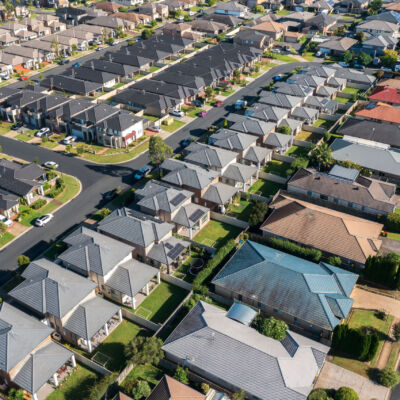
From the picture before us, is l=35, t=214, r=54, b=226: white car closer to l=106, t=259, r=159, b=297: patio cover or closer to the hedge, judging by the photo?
l=106, t=259, r=159, b=297: patio cover

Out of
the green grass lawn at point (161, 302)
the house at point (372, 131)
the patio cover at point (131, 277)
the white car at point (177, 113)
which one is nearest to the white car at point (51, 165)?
the white car at point (177, 113)

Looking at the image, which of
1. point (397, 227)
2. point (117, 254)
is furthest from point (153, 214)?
point (397, 227)

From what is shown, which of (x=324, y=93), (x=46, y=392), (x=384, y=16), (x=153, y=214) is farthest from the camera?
(x=384, y=16)

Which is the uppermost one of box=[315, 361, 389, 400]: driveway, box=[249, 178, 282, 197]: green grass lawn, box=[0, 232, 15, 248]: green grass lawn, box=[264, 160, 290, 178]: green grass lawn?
box=[264, 160, 290, 178]: green grass lawn

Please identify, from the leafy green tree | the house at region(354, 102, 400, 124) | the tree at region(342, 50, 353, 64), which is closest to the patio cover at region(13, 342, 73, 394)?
the leafy green tree

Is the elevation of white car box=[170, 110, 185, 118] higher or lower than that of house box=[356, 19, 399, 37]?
lower

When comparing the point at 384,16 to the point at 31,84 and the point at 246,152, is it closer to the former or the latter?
the point at 246,152

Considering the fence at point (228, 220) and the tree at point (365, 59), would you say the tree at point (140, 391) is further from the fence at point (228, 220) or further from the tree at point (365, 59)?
the tree at point (365, 59)
